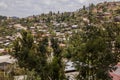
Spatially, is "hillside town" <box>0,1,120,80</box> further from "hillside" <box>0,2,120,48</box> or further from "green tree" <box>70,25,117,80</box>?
"hillside" <box>0,2,120,48</box>

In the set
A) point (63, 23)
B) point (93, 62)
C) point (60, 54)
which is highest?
point (93, 62)

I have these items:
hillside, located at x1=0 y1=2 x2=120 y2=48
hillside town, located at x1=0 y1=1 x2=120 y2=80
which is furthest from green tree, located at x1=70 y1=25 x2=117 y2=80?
hillside, located at x1=0 y1=2 x2=120 y2=48

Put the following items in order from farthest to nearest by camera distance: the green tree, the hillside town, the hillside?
the hillside
the hillside town
the green tree

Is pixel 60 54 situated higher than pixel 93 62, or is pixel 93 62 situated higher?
pixel 93 62

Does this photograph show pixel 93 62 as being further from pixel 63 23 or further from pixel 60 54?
pixel 63 23

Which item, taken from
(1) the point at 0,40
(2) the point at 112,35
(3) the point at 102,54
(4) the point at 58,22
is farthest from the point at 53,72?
(4) the point at 58,22

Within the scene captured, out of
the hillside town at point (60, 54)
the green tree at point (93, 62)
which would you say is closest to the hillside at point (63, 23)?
the hillside town at point (60, 54)

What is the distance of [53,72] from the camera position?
36406 mm

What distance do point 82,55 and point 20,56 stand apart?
2751cm

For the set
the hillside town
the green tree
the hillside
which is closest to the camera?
the green tree

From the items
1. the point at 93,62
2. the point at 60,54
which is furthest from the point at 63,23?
the point at 93,62

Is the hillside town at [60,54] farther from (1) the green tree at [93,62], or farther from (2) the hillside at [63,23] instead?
(2) the hillside at [63,23]

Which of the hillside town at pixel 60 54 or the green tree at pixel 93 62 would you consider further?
the hillside town at pixel 60 54

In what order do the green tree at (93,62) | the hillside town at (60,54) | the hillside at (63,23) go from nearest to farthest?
the green tree at (93,62) < the hillside town at (60,54) < the hillside at (63,23)
